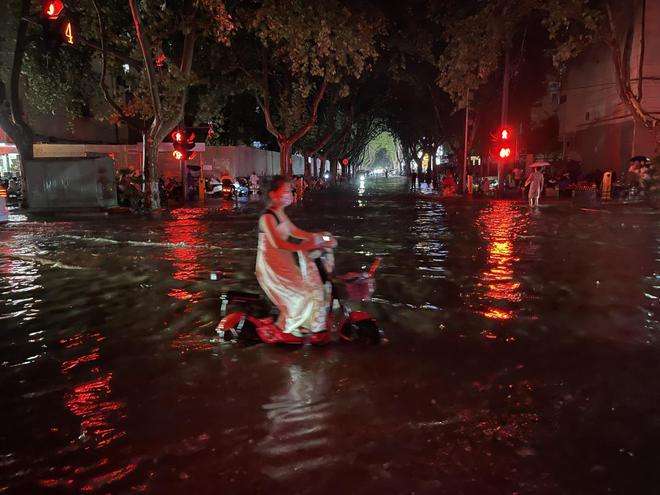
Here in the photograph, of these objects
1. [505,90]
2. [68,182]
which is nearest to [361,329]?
[68,182]

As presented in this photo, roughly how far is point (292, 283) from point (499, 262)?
6141mm

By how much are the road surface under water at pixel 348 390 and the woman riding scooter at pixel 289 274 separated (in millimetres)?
279

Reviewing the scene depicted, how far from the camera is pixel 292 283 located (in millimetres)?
5453

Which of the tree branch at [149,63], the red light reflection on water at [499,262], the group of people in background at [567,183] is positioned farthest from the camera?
the group of people in background at [567,183]

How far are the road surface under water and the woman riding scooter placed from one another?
0.28 metres

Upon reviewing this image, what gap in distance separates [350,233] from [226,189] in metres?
16.2

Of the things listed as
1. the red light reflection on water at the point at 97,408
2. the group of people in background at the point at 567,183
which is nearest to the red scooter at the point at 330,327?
the red light reflection on water at the point at 97,408

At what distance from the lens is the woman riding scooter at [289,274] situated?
5.34m

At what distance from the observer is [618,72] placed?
2094 centimetres

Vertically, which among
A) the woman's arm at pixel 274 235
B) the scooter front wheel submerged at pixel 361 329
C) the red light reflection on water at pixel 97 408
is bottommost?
the red light reflection on water at pixel 97 408

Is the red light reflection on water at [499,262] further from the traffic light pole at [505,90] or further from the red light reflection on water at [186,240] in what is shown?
the traffic light pole at [505,90]

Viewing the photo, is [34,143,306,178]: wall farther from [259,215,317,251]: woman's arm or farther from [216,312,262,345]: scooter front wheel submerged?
[259,215,317,251]: woman's arm

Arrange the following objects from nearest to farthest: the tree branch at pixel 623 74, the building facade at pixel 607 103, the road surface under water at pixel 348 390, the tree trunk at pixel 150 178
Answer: the road surface under water at pixel 348 390 < the tree branch at pixel 623 74 < the tree trunk at pixel 150 178 < the building facade at pixel 607 103

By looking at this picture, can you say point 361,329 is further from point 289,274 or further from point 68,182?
point 68,182
